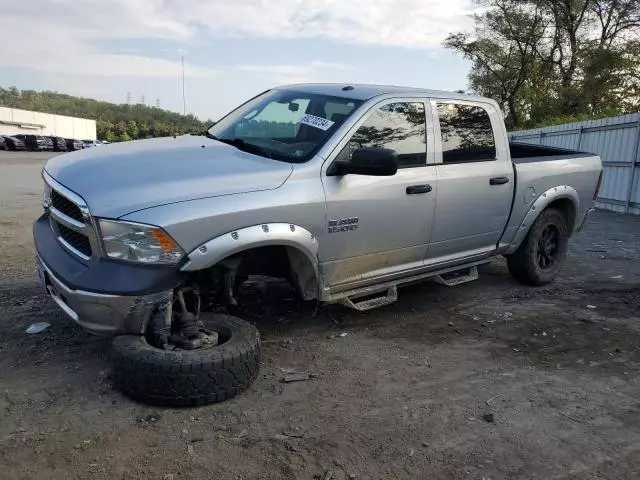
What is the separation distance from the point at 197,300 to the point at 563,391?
2.46m

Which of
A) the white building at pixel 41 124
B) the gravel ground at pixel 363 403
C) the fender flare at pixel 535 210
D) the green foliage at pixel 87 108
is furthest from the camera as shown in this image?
the green foliage at pixel 87 108

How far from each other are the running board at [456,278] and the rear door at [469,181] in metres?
0.20

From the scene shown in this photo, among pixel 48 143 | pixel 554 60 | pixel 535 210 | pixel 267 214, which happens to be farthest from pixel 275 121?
pixel 48 143

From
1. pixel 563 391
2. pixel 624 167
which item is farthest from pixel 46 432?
pixel 624 167

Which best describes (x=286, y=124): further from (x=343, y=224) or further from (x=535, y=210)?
(x=535, y=210)

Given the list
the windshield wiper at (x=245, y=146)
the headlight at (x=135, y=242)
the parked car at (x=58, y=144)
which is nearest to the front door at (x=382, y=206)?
the windshield wiper at (x=245, y=146)

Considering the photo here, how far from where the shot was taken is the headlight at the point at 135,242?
3021 mm

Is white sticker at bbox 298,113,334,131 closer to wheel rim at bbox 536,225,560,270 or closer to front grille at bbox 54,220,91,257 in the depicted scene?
front grille at bbox 54,220,91,257

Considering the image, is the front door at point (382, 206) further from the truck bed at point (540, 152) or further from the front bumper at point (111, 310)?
the truck bed at point (540, 152)

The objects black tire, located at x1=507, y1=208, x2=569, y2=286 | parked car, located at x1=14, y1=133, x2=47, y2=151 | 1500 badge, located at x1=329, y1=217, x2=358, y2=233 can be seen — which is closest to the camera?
1500 badge, located at x1=329, y1=217, x2=358, y2=233

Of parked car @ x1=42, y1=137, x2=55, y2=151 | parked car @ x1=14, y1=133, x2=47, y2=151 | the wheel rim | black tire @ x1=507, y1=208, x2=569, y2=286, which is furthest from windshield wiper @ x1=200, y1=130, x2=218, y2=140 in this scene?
parked car @ x1=42, y1=137, x2=55, y2=151

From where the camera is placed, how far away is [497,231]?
5.24 metres

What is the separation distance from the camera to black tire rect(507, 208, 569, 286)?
5.78 metres

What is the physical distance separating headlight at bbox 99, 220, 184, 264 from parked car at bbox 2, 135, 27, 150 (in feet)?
155
